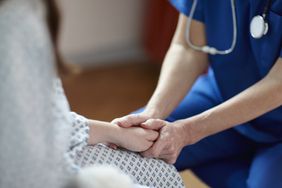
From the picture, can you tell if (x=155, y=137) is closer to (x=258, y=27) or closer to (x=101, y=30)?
(x=258, y=27)

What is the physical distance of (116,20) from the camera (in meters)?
2.83

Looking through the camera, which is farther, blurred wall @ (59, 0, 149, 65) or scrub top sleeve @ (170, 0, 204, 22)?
blurred wall @ (59, 0, 149, 65)

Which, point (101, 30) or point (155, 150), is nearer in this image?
point (155, 150)

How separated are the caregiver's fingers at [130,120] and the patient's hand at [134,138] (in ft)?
0.04

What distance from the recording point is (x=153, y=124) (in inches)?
50.0

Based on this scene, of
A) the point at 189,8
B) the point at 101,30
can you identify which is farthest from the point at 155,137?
the point at 101,30

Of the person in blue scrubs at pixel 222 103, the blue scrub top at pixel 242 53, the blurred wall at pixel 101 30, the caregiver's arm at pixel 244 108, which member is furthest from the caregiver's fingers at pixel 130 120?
the blurred wall at pixel 101 30

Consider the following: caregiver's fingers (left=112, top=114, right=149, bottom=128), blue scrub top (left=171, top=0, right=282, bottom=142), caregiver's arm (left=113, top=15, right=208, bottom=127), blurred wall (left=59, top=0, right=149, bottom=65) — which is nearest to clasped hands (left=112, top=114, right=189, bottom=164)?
caregiver's fingers (left=112, top=114, right=149, bottom=128)

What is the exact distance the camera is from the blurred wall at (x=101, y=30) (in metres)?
2.69

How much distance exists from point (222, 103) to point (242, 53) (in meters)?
0.14

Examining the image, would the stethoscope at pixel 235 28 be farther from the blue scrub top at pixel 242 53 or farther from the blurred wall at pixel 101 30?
the blurred wall at pixel 101 30

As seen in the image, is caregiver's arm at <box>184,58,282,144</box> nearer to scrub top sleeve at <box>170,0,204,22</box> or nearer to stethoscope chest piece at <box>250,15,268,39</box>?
stethoscope chest piece at <box>250,15,268,39</box>

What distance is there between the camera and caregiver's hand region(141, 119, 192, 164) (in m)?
1.24

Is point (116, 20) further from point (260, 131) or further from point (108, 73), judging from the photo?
point (260, 131)
